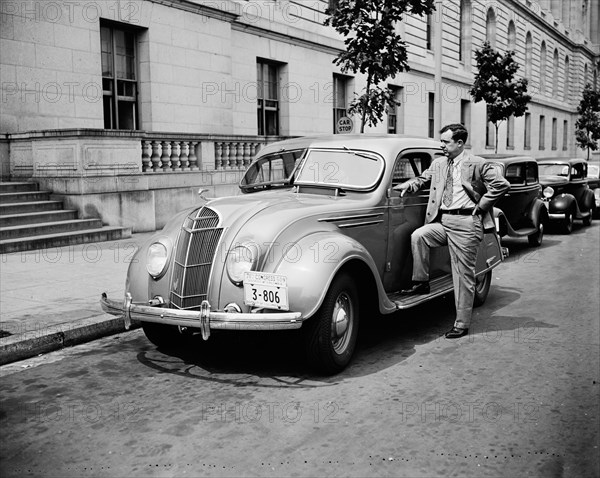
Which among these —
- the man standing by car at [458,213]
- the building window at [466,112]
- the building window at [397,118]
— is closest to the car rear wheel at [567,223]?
the man standing by car at [458,213]

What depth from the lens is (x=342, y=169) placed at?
6.80 metres

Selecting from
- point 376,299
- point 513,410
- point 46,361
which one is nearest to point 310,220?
point 376,299

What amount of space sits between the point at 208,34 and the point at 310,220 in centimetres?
1475

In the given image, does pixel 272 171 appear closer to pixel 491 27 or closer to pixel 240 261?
pixel 240 261

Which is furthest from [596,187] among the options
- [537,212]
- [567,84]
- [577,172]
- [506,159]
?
[567,84]

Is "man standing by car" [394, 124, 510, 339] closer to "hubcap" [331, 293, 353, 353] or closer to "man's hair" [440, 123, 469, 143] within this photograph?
"man's hair" [440, 123, 469, 143]

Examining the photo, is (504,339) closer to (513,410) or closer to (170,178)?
(513,410)

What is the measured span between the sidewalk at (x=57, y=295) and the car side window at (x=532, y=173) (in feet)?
24.7

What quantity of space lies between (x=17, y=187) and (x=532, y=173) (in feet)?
33.0

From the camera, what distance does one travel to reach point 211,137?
55.3 feet

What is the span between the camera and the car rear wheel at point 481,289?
26.8ft

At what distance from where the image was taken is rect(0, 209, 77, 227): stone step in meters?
12.3

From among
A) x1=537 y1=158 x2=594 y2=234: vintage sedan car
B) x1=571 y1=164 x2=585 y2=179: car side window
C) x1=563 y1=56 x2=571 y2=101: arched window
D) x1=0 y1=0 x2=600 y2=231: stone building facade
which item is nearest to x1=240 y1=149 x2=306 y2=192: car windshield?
x1=0 y1=0 x2=600 y2=231: stone building facade

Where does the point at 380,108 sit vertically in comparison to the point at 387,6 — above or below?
below
